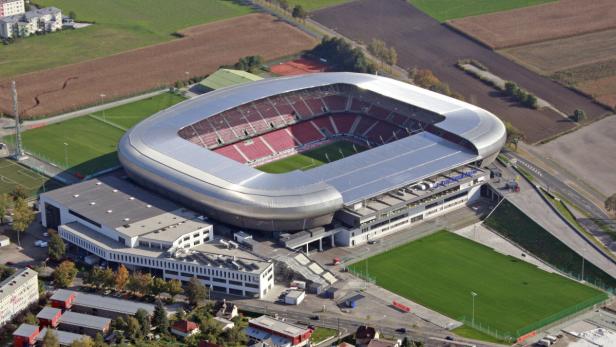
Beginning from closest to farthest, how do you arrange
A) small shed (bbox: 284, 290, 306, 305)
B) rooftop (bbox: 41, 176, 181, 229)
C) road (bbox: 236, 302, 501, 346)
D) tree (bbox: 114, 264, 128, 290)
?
road (bbox: 236, 302, 501, 346) < small shed (bbox: 284, 290, 306, 305) < tree (bbox: 114, 264, 128, 290) < rooftop (bbox: 41, 176, 181, 229)

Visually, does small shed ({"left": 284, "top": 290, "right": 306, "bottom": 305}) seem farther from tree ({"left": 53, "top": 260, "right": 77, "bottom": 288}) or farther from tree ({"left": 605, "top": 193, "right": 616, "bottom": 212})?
tree ({"left": 605, "top": 193, "right": 616, "bottom": 212})

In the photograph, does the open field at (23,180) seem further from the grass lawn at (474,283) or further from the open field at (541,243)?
the open field at (541,243)

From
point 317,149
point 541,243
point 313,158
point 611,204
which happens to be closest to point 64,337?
point 541,243

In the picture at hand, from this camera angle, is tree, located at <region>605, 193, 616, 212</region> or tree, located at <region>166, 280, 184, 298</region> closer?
tree, located at <region>166, 280, 184, 298</region>

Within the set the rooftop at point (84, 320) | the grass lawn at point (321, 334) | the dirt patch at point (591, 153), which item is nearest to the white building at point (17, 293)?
the rooftop at point (84, 320)

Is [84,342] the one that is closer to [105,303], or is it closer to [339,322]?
[105,303]

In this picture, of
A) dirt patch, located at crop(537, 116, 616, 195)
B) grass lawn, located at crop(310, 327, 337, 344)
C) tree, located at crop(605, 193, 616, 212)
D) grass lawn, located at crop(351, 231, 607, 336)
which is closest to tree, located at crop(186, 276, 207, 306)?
grass lawn, located at crop(310, 327, 337, 344)

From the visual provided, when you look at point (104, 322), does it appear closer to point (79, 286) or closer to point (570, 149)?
point (79, 286)

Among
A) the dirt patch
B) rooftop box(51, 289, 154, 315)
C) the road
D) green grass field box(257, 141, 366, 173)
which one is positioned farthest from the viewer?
green grass field box(257, 141, 366, 173)
